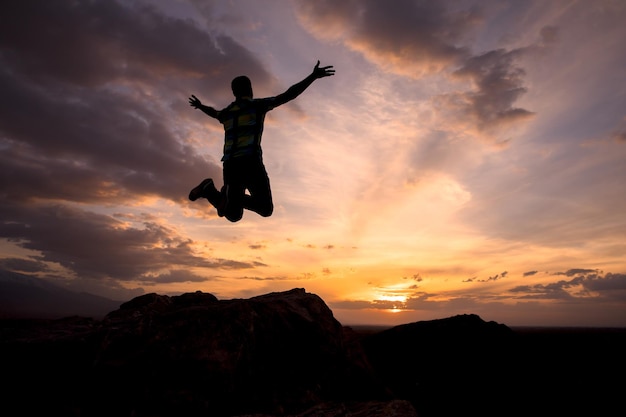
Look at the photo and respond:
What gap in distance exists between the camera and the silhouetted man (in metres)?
5.95

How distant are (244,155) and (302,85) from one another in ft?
4.86

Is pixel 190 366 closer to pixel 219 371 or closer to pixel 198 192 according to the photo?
pixel 219 371

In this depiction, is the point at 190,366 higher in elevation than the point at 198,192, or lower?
lower

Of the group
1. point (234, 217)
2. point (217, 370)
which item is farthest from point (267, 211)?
point (217, 370)

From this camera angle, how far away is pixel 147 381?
418 centimetres

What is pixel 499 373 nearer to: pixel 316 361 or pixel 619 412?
pixel 619 412

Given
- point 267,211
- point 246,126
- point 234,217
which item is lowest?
point 234,217

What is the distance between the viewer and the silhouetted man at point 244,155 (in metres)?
5.95

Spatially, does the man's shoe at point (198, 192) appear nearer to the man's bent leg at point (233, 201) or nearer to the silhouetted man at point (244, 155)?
the silhouetted man at point (244, 155)

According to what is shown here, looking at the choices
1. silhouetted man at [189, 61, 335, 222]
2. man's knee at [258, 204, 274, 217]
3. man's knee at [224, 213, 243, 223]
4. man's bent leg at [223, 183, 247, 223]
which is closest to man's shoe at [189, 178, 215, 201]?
silhouetted man at [189, 61, 335, 222]

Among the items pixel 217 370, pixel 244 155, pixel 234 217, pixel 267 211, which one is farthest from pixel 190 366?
pixel 244 155

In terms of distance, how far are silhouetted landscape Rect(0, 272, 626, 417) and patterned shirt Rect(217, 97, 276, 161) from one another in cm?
248

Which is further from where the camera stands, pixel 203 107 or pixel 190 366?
pixel 203 107

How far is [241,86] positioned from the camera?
6207 mm
